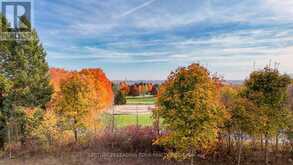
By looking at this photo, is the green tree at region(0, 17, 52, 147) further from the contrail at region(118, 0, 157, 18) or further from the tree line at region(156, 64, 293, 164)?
the tree line at region(156, 64, 293, 164)

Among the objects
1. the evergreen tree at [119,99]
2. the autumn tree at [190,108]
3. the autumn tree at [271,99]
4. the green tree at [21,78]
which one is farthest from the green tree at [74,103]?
the evergreen tree at [119,99]

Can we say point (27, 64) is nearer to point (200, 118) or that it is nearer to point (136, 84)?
point (200, 118)

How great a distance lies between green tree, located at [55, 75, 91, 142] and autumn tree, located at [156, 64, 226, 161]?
654 centimetres

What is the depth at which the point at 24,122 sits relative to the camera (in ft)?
63.9

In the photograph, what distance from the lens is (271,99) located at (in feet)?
46.6

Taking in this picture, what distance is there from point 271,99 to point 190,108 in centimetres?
476

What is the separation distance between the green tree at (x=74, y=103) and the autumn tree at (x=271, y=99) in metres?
10.0

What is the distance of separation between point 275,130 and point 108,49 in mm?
21579

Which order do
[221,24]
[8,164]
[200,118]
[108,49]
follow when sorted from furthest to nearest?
[108,49] → [221,24] → [8,164] → [200,118]

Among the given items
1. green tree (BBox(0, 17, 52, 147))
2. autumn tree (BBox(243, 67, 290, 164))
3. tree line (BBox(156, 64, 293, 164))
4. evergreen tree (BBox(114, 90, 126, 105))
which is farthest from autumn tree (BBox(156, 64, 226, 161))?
evergreen tree (BBox(114, 90, 126, 105))

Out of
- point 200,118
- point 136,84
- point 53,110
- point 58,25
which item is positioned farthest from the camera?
point 136,84

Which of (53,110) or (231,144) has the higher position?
(53,110)

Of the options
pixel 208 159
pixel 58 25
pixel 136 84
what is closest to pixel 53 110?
pixel 58 25

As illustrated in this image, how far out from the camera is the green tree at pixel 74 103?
57.5 ft
